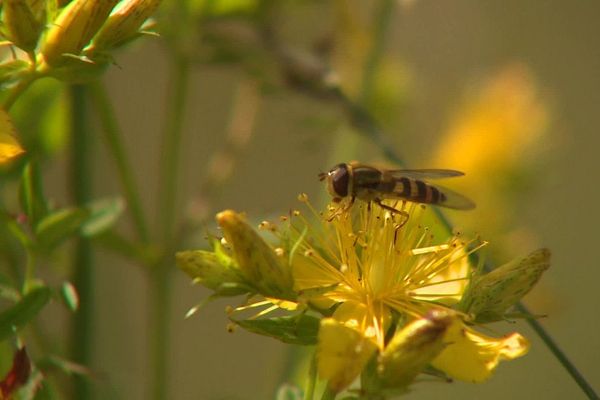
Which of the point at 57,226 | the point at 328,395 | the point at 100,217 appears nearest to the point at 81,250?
the point at 100,217

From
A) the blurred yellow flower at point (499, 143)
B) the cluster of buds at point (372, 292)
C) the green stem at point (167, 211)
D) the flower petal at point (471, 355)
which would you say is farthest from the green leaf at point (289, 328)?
the blurred yellow flower at point (499, 143)

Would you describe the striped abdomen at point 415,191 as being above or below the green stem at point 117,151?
above

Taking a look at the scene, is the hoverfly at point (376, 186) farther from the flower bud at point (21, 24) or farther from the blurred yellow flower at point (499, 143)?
the blurred yellow flower at point (499, 143)

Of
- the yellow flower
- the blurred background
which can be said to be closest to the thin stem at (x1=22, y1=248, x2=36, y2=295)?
the blurred background

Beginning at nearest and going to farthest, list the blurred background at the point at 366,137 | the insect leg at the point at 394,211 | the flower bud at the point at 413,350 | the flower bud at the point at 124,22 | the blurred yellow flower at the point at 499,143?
the flower bud at the point at 413,350
the flower bud at the point at 124,22
the insect leg at the point at 394,211
the blurred background at the point at 366,137
the blurred yellow flower at the point at 499,143

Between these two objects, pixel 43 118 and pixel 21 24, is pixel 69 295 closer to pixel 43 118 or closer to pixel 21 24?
pixel 21 24

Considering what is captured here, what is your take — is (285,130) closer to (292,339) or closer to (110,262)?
(110,262)

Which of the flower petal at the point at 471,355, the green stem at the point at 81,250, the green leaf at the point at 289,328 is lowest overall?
the green stem at the point at 81,250
